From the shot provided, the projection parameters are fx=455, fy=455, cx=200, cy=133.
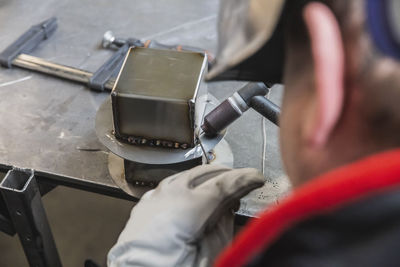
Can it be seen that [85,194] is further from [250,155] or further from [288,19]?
[288,19]

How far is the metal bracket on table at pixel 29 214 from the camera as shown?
2.66 feet

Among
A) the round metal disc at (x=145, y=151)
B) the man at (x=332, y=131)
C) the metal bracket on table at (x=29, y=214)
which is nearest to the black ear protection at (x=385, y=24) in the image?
the man at (x=332, y=131)

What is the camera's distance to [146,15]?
1.35 meters

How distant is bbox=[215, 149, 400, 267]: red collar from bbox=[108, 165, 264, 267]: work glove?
0.95 ft

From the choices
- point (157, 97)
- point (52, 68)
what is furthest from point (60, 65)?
point (157, 97)

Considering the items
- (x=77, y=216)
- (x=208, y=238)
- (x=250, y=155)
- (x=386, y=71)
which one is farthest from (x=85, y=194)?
(x=386, y=71)

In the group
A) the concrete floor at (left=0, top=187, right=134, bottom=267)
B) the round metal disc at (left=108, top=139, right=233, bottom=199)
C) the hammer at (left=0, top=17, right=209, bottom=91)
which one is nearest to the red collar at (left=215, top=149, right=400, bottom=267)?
the round metal disc at (left=108, top=139, right=233, bottom=199)

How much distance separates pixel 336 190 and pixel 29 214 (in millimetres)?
684

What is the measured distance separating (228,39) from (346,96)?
0.40ft

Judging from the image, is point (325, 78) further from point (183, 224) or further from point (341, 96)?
point (183, 224)

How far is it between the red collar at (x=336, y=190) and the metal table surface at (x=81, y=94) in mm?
480

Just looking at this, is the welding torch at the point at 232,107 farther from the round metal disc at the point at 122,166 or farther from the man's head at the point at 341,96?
the man's head at the point at 341,96

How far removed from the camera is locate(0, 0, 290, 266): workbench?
877 millimetres

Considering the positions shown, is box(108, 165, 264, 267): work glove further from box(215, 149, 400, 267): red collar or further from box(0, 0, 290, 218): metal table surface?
box(215, 149, 400, 267): red collar
